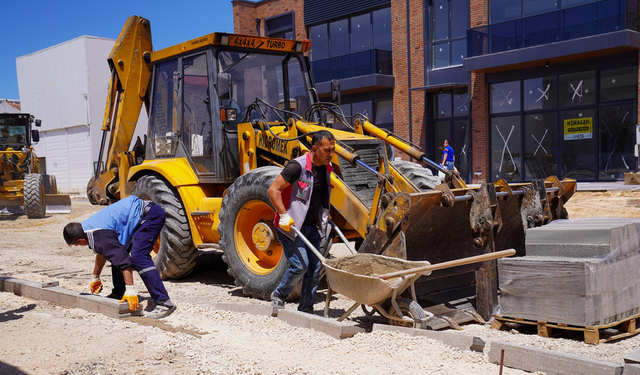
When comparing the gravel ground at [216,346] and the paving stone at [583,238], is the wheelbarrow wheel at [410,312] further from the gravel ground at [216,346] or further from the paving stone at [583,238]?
the paving stone at [583,238]

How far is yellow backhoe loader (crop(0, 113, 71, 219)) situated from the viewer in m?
17.3

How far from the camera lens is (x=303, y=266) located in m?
5.71

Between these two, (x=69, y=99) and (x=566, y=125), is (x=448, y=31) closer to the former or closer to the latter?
(x=566, y=125)

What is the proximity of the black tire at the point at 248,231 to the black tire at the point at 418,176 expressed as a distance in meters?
1.75

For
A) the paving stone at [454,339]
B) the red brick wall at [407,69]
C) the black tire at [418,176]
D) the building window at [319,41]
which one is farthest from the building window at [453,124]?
the paving stone at [454,339]

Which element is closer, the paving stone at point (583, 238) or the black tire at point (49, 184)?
the paving stone at point (583, 238)

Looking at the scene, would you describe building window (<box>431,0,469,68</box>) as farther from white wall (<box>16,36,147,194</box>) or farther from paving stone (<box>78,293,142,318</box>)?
paving stone (<box>78,293,142,318</box>)

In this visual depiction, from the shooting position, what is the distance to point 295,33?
95.0ft

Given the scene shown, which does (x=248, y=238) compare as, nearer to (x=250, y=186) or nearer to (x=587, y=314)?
(x=250, y=186)

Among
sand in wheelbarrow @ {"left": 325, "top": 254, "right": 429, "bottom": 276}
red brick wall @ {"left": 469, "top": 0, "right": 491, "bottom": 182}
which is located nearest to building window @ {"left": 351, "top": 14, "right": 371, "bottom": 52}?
red brick wall @ {"left": 469, "top": 0, "right": 491, "bottom": 182}

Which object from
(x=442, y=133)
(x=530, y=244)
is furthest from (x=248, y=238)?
(x=442, y=133)

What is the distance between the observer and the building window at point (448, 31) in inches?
891

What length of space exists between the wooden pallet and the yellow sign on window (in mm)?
15435

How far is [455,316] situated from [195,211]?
3.73m
